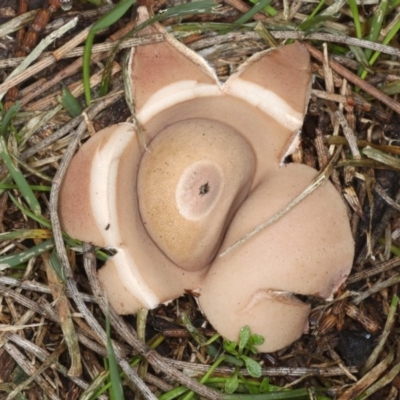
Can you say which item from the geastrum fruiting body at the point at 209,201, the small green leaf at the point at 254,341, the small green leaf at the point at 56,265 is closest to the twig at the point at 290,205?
the geastrum fruiting body at the point at 209,201

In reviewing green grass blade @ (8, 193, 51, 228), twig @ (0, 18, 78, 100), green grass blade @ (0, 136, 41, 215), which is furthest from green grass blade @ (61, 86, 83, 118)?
green grass blade @ (8, 193, 51, 228)

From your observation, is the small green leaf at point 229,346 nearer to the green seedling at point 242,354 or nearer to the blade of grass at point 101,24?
the green seedling at point 242,354

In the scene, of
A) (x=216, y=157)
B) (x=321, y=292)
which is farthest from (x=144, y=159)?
(x=321, y=292)

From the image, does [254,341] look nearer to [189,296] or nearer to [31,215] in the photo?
[189,296]

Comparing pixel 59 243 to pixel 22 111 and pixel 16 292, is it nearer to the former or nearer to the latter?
pixel 16 292

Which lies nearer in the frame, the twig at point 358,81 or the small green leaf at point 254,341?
the small green leaf at point 254,341
